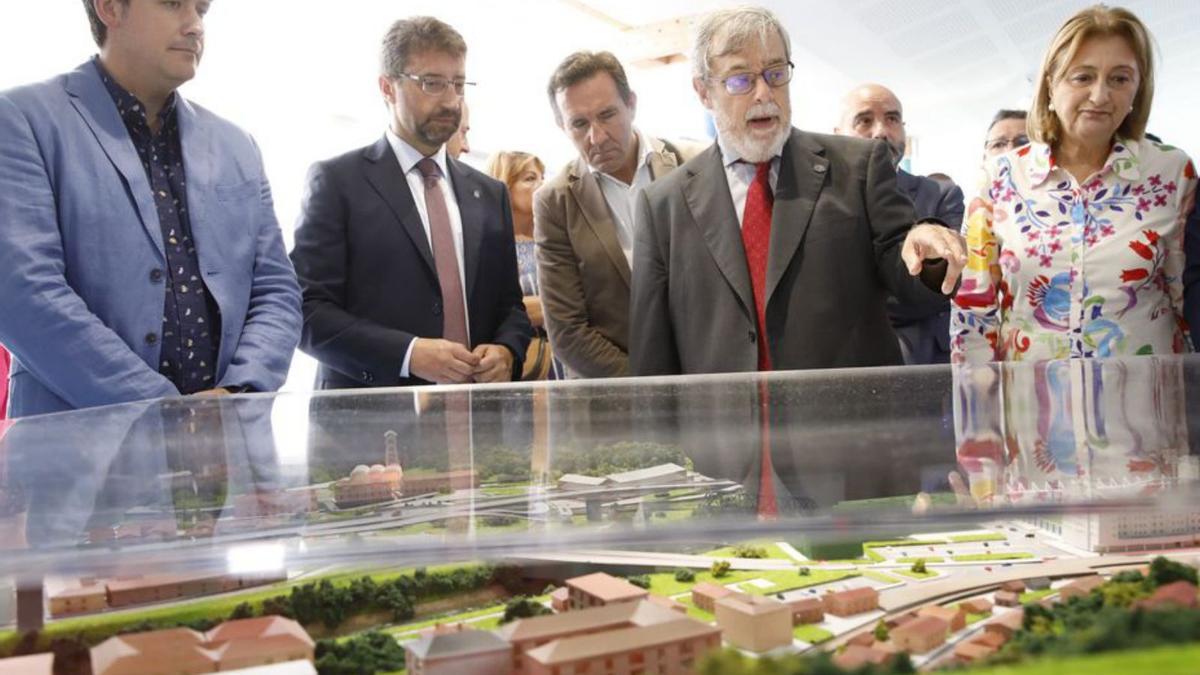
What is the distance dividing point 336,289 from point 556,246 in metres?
0.63

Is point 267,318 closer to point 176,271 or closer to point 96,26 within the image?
point 176,271

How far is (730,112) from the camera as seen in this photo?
108 inches

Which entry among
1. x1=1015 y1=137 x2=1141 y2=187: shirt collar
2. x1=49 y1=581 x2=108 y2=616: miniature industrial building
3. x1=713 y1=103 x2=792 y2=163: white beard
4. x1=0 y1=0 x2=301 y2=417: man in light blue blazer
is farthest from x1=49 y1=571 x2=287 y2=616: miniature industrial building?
x1=1015 y1=137 x2=1141 y2=187: shirt collar

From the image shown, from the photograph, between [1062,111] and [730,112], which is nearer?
[1062,111]

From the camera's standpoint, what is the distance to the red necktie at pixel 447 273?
294 cm

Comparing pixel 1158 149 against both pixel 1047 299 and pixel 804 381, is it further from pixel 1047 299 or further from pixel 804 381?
pixel 804 381

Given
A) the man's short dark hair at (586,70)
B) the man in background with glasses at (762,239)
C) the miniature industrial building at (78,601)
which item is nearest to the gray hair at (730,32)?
the man in background with glasses at (762,239)

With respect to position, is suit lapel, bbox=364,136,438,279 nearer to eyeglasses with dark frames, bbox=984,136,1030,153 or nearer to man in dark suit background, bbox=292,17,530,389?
man in dark suit background, bbox=292,17,530,389

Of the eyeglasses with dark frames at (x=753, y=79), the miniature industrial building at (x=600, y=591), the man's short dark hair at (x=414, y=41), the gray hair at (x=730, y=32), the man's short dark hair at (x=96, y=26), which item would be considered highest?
the man's short dark hair at (x=414, y=41)

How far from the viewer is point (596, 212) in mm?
3119

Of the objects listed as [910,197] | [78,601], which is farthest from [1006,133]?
[78,601]

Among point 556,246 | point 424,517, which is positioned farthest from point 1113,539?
point 556,246

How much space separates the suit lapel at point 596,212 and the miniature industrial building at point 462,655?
2133 millimetres

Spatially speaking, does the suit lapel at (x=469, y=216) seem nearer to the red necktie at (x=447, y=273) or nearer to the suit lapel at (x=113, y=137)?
the red necktie at (x=447, y=273)
